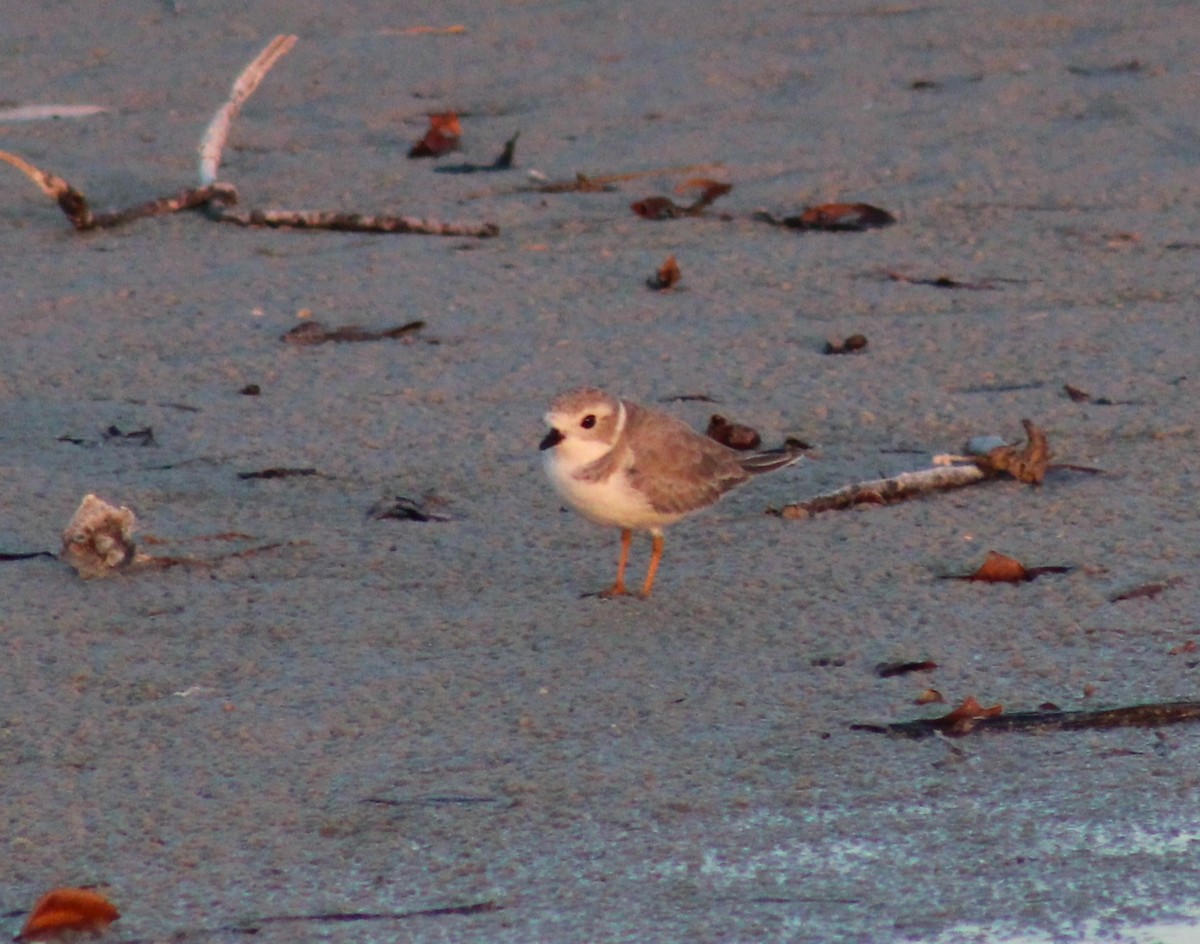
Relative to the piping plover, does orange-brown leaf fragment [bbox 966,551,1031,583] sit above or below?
below

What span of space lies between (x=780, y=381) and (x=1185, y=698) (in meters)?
2.16

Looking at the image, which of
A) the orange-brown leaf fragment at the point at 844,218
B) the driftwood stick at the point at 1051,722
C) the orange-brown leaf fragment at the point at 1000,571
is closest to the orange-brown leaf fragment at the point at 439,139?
the orange-brown leaf fragment at the point at 844,218

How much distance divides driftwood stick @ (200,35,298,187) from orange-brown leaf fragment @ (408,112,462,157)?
0.67 metres

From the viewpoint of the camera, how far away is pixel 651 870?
11.1ft

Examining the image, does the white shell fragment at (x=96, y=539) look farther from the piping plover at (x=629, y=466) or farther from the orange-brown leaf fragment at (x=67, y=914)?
the orange-brown leaf fragment at (x=67, y=914)

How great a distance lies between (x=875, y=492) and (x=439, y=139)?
11.4 ft

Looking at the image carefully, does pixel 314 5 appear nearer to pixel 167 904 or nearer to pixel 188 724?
pixel 188 724

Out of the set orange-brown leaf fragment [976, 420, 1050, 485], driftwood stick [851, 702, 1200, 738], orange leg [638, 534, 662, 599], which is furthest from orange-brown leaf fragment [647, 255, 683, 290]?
driftwood stick [851, 702, 1200, 738]

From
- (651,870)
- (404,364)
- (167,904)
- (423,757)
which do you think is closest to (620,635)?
(423,757)

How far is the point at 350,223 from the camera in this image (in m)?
7.08

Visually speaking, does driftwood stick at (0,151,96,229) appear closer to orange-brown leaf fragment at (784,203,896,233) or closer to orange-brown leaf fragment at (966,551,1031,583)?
orange-brown leaf fragment at (784,203,896,233)

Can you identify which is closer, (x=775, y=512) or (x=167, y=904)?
(x=167, y=904)

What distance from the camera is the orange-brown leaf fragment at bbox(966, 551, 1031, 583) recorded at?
4605 millimetres

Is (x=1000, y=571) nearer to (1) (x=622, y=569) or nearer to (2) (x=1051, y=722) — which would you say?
(2) (x=1051, y=722)
